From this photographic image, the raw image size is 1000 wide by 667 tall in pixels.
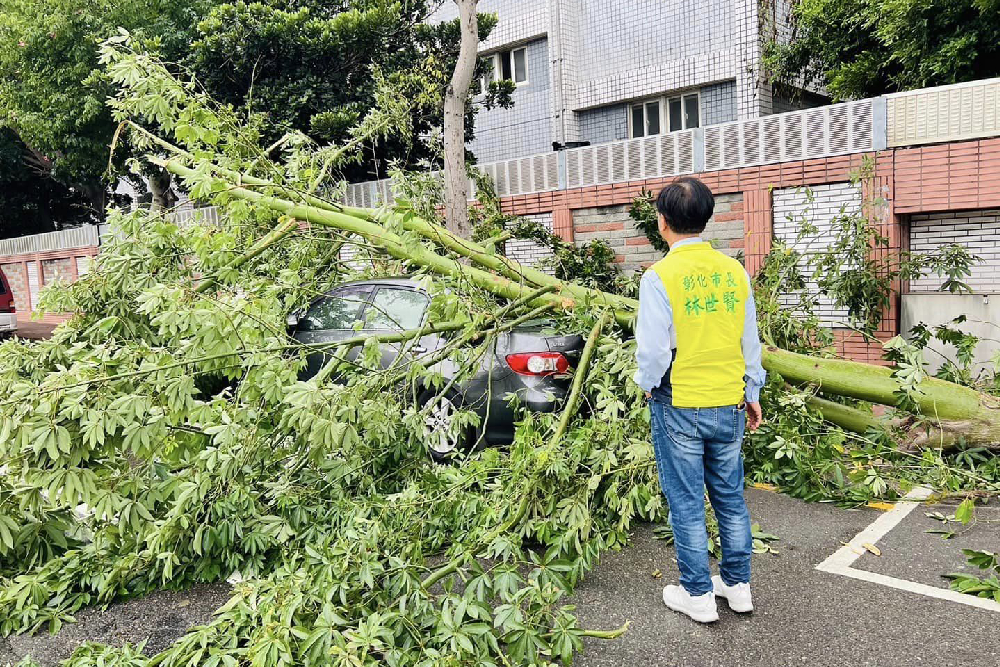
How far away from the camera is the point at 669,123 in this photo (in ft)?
57.7

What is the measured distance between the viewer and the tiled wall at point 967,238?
305 inches

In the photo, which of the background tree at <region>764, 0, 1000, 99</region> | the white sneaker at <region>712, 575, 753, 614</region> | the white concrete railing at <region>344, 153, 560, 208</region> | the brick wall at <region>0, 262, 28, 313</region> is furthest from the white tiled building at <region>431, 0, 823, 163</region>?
the brick wall at <region>0, 262, 28, 313</region>

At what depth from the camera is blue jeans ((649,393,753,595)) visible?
3.48m

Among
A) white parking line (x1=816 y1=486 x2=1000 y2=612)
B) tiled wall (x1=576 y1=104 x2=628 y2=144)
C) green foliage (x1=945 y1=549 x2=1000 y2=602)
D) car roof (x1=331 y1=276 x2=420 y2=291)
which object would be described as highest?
tiled wall (x1=576 y1=104 x2=628 y2=144)

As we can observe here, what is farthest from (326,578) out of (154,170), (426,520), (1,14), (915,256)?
(1,14)

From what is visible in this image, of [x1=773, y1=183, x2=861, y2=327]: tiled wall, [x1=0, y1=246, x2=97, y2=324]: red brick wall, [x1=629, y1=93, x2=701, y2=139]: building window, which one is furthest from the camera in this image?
[x1=0, y1=246, x2=97, y2=324]: red brick wall

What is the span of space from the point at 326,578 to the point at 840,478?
3.38 m

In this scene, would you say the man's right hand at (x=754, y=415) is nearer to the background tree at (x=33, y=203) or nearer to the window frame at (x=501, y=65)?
the window frame at (x=501, y=65)

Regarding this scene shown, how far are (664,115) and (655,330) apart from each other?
15.1 meters

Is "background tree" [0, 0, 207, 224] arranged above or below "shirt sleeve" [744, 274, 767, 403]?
above

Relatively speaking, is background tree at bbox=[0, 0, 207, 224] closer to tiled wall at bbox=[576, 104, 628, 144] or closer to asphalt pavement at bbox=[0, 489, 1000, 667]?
tiled wall at bbox=[576, 104, 628, 144]

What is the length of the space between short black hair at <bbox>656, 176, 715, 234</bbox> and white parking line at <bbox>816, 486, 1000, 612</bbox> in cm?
192

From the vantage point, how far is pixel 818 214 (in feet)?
28.6

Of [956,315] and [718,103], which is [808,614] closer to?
[956,315]
